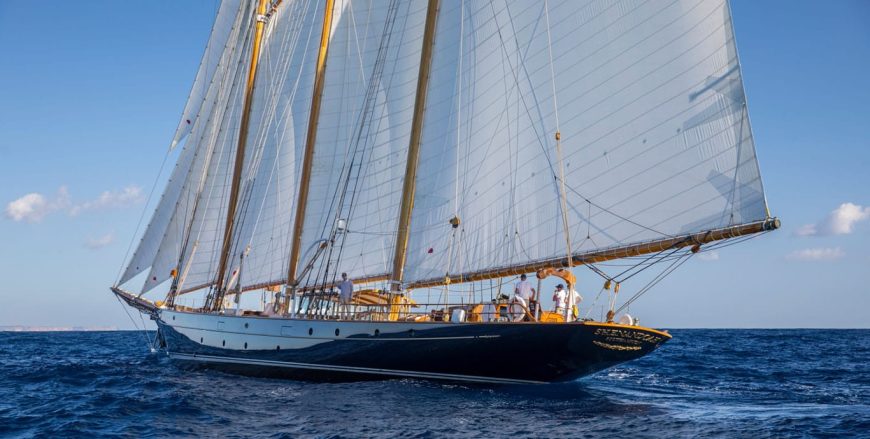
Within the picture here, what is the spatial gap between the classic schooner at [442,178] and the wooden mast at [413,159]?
0.06m

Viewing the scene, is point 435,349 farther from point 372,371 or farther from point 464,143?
point 464,143

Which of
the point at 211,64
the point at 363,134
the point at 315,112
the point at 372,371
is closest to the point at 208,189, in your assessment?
the point at 211,64

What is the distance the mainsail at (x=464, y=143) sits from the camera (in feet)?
65.9

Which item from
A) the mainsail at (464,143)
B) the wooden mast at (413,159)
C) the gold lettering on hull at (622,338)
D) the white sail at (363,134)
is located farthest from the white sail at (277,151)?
the gold lettering on hull at (622,338)

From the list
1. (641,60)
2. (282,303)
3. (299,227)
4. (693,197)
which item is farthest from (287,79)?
(693,197)

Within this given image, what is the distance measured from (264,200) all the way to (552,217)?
648 inches

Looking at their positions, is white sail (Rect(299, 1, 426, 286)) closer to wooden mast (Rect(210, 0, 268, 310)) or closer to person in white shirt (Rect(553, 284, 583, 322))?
wooden mast (Rect(210, 0, 268, 310))

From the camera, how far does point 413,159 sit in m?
Answer: 26.7

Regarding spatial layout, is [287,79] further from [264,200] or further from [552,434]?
[552,434]

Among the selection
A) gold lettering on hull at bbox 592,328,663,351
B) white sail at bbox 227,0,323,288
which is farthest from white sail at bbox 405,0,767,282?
white sail at bbox 227,0,323,288

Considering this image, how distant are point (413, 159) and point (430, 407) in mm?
10273

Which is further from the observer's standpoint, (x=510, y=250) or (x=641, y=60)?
(x=510, y=250)

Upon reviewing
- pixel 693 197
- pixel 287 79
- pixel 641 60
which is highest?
pixel 287 79

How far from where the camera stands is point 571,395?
Result: 21.0m
